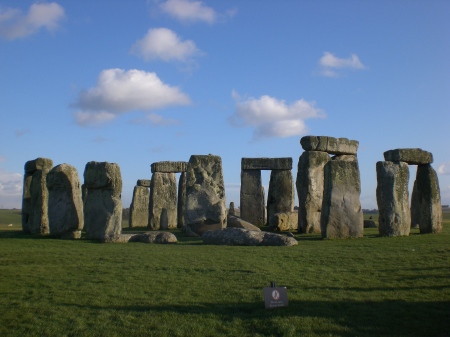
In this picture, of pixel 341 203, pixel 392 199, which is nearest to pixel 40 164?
pixel 341 203

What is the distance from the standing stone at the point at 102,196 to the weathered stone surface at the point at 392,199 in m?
8.43

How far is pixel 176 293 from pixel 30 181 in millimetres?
14431

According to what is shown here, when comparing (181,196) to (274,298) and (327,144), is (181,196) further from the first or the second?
(274,298)

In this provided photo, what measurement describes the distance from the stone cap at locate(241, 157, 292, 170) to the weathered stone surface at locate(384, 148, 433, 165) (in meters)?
7.59

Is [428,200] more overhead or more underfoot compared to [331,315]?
more overhead

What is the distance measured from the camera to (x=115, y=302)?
24.6ft

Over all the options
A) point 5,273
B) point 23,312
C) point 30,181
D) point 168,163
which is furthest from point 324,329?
point 168,163

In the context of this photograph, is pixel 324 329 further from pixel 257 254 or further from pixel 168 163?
pixel 168 163

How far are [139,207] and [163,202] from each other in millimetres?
2549

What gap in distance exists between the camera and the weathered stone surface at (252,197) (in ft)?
85.5

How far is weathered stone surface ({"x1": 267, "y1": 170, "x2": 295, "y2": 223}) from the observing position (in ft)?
83.9

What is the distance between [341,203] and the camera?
54.1 feet

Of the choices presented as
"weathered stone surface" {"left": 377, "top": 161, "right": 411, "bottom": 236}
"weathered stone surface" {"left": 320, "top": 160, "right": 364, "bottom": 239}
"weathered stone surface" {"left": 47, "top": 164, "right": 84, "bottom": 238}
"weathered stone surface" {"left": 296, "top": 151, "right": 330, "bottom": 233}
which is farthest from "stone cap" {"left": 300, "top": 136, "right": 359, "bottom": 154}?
"weathered stone surface" {"left": 47, "top": 164, "right": 84, "bottom": 238}

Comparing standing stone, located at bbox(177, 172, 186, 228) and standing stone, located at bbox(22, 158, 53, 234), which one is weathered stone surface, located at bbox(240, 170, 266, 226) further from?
standing stone, located at bbox(22, 158, 53, 234)
